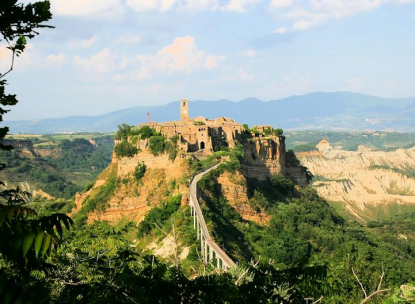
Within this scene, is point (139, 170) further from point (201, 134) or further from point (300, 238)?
point (300, 238)

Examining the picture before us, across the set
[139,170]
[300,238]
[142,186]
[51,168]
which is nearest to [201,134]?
[139,170]

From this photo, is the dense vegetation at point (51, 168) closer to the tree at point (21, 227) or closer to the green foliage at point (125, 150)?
the green foliage at point (125, 150)

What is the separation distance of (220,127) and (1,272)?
166ft

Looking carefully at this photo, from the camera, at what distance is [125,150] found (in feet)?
172

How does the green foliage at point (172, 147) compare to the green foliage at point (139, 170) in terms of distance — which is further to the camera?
the green foliage at point (139, 170)

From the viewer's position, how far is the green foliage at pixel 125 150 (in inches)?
2063

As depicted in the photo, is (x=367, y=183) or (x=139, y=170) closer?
(x=139, y=170)

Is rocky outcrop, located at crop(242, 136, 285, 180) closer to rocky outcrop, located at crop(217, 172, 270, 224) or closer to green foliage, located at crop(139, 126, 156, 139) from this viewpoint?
rocky outcrop, located at crop(217, 172, 270, 224)

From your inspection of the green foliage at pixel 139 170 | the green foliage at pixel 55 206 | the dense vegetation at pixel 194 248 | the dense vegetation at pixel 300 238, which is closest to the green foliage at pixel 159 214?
the dense vegetation at pixel 194 248

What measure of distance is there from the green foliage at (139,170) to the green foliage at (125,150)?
1.38 metres

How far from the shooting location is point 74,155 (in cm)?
18238

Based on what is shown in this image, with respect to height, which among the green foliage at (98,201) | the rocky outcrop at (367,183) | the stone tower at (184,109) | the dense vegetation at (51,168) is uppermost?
the stone tower at (184,109)

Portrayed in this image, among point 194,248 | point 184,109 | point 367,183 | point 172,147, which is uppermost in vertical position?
point 184,109

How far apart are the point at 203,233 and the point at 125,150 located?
20.0 m
